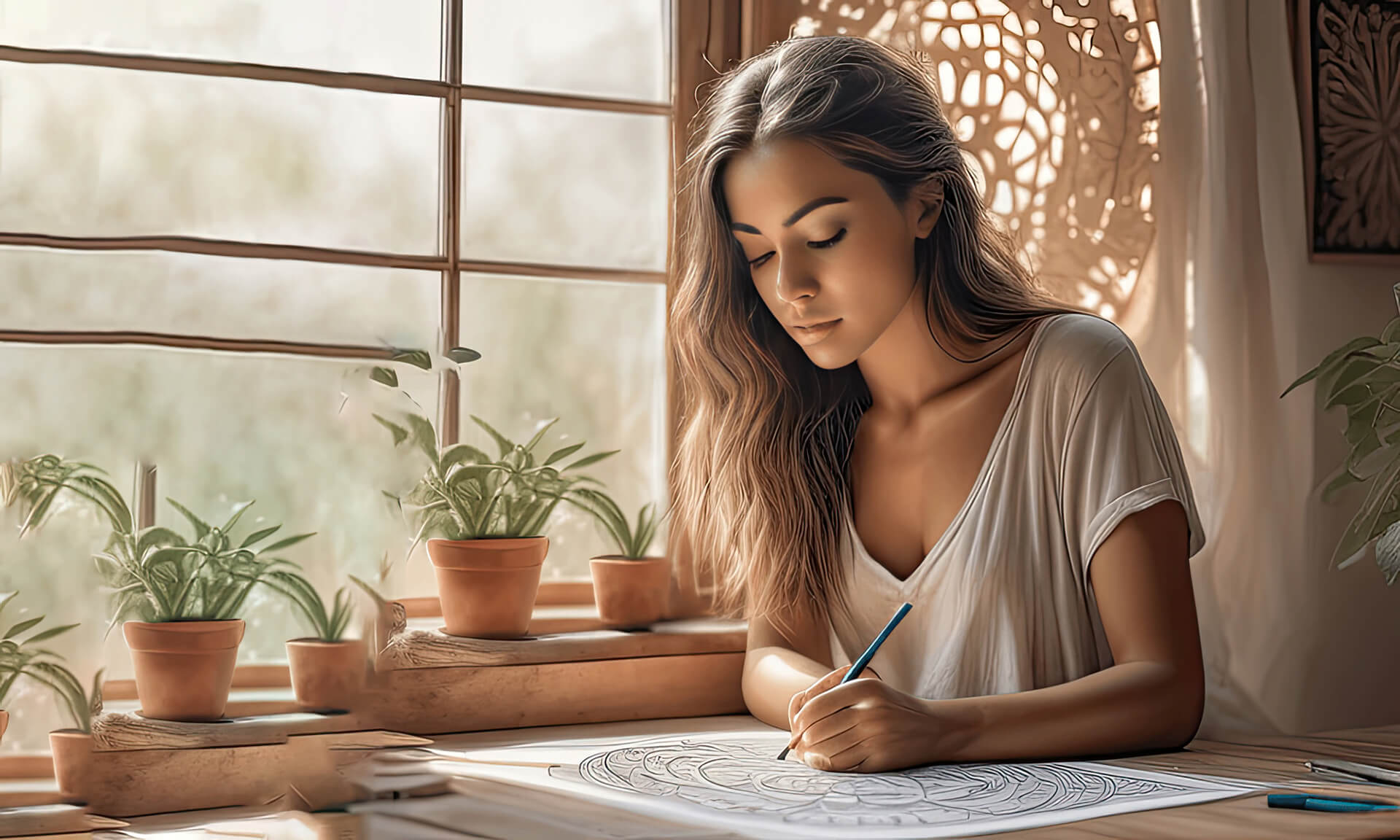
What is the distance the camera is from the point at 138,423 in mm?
1312

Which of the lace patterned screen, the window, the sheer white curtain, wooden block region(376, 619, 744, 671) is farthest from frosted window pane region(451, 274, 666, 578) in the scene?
the sheer white curtain

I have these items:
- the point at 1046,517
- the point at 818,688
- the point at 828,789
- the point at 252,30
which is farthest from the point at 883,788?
the point at 252,30

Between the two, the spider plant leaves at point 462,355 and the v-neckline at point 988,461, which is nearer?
the v-neckline at point 988,461

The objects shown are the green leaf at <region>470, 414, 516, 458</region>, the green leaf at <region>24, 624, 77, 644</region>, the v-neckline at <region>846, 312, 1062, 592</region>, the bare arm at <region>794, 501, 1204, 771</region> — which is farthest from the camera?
the green leaf at <region>470, 414, 516, 458</region>

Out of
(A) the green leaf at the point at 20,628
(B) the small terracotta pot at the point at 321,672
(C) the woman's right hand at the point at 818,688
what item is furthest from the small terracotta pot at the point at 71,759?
(C) the woman's right hand at the point at 818,688

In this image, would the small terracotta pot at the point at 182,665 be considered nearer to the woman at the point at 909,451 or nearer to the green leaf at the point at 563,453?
the green leaf at the point at 563,453

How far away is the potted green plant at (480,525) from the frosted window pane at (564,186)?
0.29 meters

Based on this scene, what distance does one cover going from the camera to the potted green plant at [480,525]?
144 cm

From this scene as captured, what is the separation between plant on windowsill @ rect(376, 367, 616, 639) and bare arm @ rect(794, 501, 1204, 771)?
1.58ft

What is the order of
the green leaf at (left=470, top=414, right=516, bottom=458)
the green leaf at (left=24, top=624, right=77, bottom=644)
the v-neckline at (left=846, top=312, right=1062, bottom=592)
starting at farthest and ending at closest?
the green leaf at (left=470, top=414, right=516, bottom=458), the v-neckline at (left=846, top=312, right=1062, bottom=592), the green leaf at (left=24, top=624, right=77, bottom=644)

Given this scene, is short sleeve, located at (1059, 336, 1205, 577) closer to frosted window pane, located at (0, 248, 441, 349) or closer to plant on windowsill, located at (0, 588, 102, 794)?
frosted window pane, located at (0, 248, 441, 349)

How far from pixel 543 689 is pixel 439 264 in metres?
0.56

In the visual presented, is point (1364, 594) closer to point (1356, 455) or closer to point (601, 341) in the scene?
point (1356, 455)

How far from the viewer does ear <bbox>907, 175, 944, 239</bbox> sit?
1.31 metres
